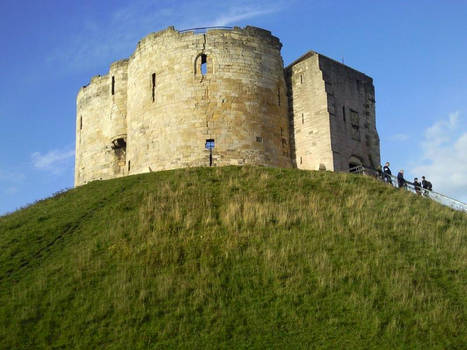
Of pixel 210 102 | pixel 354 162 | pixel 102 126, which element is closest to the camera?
pixel 210 102

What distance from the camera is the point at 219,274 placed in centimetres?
1531

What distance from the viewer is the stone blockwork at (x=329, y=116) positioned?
26938mm

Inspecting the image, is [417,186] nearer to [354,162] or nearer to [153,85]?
[354,162]

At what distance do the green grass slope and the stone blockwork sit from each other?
213 inches

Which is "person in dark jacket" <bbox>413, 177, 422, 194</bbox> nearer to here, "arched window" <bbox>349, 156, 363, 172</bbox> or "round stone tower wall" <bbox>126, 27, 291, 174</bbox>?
"arched window" <bbox>349, 156, 363, 172</bbox>

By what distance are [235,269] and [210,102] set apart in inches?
498

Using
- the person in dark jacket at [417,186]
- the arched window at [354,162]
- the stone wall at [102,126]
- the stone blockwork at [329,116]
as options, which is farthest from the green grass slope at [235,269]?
the stone wall at [102,126]

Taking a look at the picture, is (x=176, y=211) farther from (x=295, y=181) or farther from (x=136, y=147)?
(x=136, y=147)

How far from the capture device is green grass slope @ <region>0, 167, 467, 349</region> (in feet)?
43.1

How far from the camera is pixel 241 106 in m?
26.9

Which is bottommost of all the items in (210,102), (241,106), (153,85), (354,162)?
(354,162)

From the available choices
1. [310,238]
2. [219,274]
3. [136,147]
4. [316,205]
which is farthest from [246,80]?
[219,274]

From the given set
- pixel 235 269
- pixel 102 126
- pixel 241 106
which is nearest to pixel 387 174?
pixel 241 106

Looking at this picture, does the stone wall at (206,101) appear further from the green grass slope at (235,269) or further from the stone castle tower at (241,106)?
the green grass slope at (235,269)
